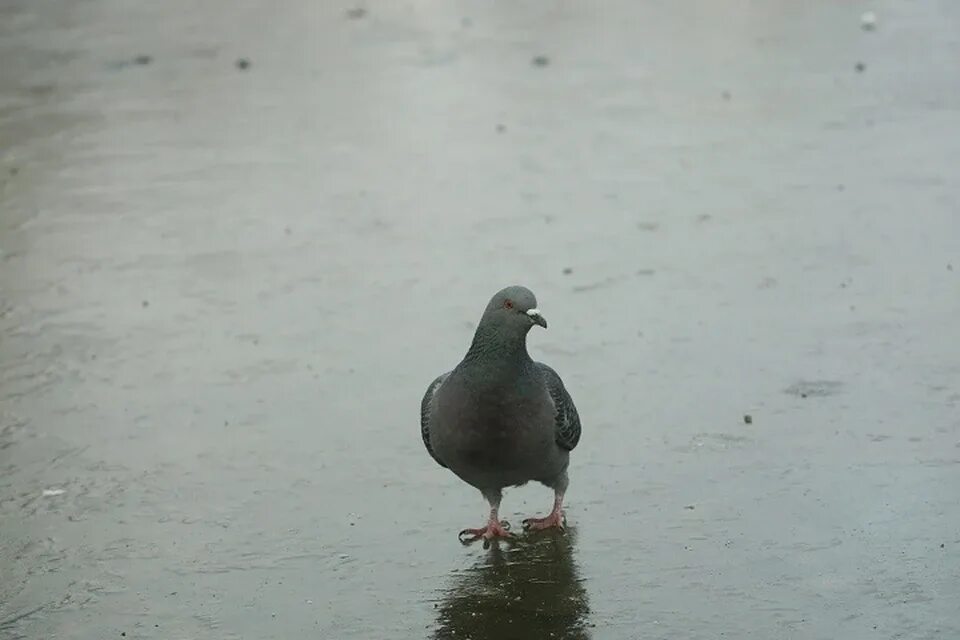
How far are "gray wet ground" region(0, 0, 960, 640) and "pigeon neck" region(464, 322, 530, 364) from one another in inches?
29.2

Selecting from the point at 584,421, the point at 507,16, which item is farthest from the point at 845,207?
the point at 507,16

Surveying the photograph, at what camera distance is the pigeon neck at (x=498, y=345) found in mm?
5609

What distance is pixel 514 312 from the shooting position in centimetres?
564

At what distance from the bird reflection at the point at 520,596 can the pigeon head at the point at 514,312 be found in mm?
825

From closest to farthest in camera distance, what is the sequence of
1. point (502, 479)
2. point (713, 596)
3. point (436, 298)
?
point (713, 596) < point (502, 479) < point (436, 298)

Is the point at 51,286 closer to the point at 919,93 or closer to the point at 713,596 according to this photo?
the point at 713,596

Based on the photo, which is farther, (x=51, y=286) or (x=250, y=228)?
(x=250, y=228)

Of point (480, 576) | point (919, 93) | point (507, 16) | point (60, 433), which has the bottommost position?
point (507, 16)

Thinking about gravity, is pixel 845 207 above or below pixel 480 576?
below

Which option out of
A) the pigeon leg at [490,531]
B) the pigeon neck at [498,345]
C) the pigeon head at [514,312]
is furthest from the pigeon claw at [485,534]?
the pigeon head at [514,312]

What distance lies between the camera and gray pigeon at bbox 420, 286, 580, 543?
5582mm

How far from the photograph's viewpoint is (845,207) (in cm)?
998

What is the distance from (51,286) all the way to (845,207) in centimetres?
484

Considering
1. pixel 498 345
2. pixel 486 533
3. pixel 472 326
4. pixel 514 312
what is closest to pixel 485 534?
pixel 486 533
